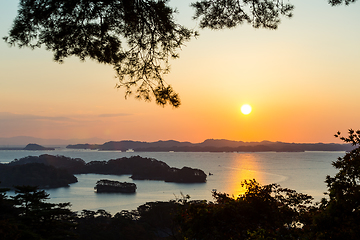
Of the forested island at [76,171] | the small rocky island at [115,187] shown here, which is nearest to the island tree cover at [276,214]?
the small rocky island at [115,187]

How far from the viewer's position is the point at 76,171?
100m

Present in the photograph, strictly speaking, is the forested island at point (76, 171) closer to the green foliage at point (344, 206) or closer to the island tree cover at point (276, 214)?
the island tree cover at point (276, 214)

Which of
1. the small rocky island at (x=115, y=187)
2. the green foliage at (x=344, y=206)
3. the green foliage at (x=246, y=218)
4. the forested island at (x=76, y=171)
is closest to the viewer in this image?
the green foliage at (x=344, y=206)

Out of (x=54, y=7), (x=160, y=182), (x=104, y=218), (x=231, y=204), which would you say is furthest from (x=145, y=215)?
(x=160, y=182)

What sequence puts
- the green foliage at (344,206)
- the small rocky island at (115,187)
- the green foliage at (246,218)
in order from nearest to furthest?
the green foliage at (344,206), the green foliage at (246,218), the small rocky island at (115,187)

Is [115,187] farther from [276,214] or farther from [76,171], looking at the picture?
[276,214]

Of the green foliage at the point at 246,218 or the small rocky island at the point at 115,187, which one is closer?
the green foliage at the point at 246,218

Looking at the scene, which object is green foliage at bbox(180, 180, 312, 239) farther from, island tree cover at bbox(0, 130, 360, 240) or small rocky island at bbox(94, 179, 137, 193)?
small rocky island at bbox(94, 179, 137, 193)

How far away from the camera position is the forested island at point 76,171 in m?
71.1

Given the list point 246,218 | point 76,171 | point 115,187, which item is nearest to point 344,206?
point 246,218

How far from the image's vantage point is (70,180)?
76750 millimetres

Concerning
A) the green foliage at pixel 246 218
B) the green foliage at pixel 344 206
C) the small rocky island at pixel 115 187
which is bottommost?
the small rocky island at pixel 115 187

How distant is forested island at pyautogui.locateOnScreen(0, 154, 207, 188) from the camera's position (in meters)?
71.1

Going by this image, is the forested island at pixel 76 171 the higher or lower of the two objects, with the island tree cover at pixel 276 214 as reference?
lower
